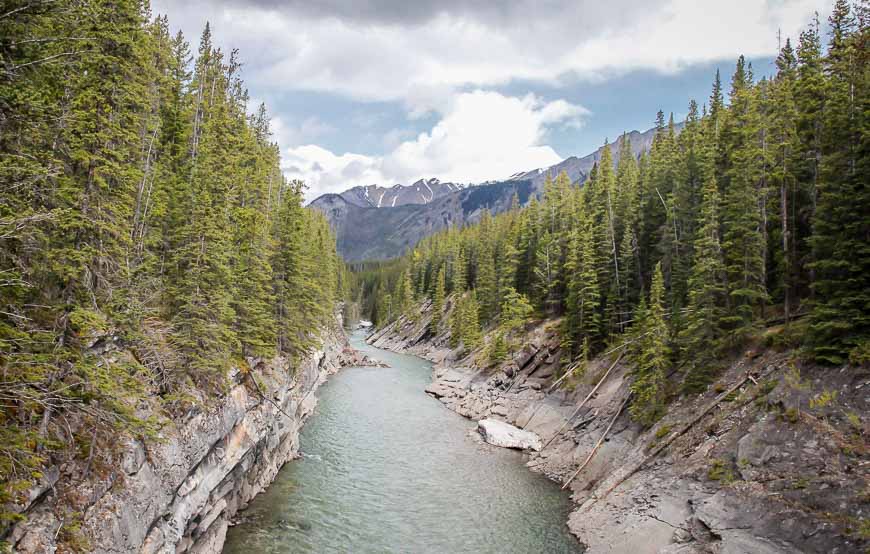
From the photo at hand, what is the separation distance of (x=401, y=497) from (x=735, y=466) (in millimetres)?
17184

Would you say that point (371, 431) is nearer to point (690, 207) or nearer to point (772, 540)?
point (772, 540)

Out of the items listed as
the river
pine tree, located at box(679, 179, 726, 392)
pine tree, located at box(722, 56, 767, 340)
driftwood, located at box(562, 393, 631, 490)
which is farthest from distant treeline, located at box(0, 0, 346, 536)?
pine tree, located at box(722, 56, 767, 340)

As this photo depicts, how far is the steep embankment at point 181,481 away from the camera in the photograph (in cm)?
1164

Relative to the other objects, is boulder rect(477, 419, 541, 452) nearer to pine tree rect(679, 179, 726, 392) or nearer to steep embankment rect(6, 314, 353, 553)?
pine tree rect(679, 179, 726, 392)

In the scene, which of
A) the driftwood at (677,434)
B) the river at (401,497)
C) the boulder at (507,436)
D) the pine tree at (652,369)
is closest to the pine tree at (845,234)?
the driftwood at (677,434)

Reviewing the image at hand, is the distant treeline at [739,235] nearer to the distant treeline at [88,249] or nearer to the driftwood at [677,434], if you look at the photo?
the driftwood at [677,434]

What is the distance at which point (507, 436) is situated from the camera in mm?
37875

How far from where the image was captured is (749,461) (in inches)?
803

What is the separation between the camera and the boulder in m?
36.6

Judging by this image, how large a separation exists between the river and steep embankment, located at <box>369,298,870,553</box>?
250 cm

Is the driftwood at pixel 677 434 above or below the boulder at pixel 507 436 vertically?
above

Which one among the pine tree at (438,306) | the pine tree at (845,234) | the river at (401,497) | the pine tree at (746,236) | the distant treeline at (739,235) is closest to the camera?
the pine tree at (845,234)

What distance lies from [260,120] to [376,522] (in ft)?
127

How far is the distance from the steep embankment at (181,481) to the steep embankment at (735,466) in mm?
17455
